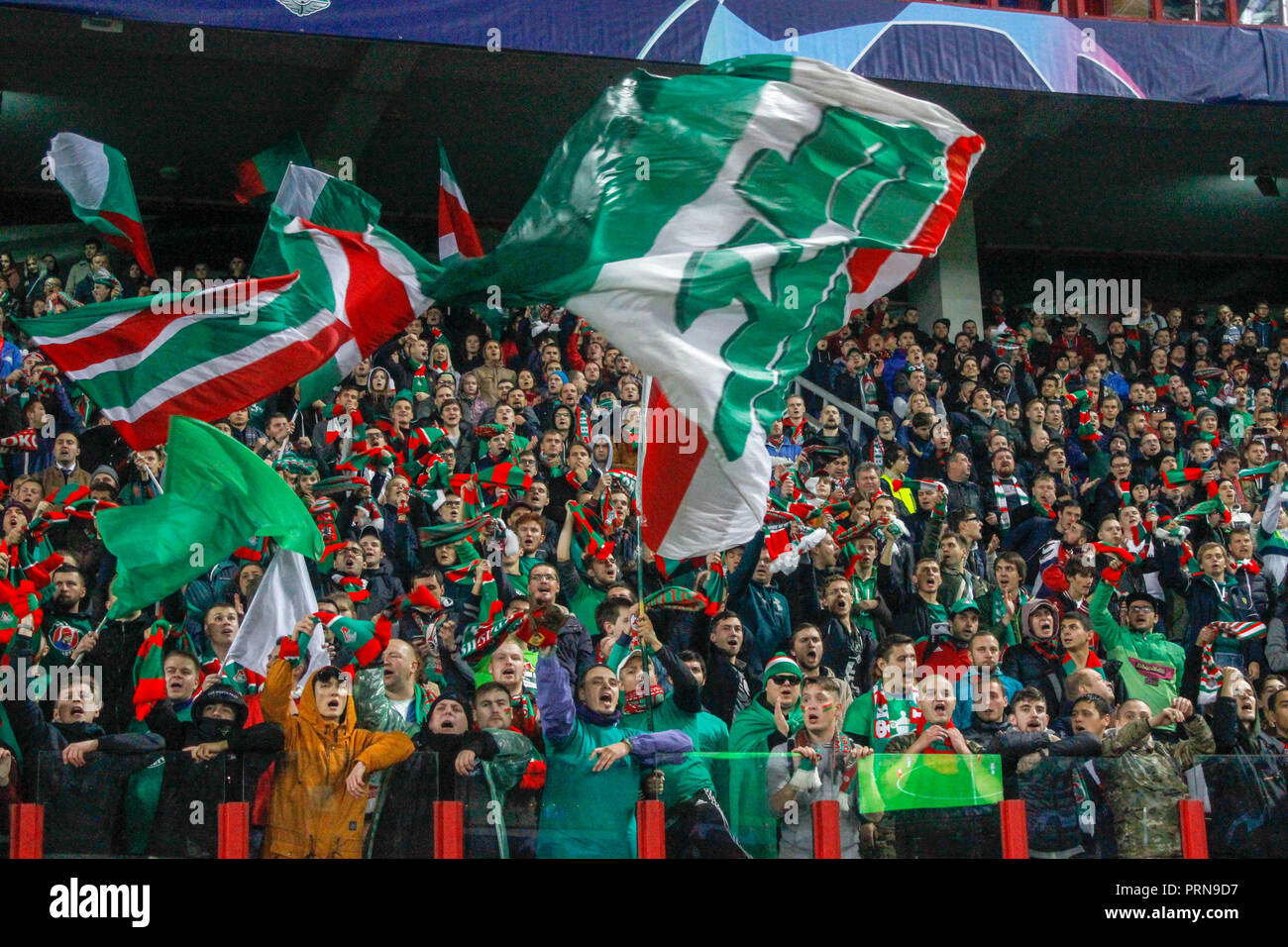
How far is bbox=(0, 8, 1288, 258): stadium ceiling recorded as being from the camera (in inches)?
667

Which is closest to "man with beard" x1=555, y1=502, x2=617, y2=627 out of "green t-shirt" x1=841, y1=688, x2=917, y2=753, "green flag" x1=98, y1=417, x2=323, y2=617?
"green t-shirt" x1=841, y1=688, x2=917, y2=753

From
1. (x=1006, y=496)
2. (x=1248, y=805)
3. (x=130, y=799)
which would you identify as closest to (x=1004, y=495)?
(x=1006, y=496)

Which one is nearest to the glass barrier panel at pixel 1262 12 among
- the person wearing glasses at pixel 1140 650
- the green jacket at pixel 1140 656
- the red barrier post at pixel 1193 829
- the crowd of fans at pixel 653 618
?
the crowd of fans at pixel 653 618

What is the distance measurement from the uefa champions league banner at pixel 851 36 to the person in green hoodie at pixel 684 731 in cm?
767

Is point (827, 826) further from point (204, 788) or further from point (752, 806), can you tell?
point (204, 788)

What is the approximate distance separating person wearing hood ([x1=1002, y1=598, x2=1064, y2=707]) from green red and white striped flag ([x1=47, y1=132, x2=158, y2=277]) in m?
6.83

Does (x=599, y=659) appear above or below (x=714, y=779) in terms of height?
above

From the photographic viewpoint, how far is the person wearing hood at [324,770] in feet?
25.4

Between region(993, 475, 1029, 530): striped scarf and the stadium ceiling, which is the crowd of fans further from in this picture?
the stadium ceiling

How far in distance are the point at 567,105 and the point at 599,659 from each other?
397 inches

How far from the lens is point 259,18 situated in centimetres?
1538

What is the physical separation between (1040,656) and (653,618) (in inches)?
100
